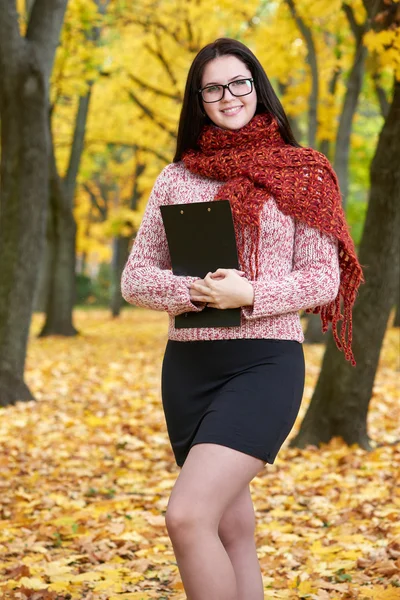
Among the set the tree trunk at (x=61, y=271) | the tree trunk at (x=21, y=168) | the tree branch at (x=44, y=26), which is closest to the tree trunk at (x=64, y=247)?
the tree trunk at (x=61, y=271)

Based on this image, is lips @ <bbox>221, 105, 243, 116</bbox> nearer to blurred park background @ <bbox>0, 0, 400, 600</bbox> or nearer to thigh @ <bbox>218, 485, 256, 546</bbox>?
thigh @ <bbox>218, 485, 256, 546</bbox>

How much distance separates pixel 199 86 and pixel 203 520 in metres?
1.49

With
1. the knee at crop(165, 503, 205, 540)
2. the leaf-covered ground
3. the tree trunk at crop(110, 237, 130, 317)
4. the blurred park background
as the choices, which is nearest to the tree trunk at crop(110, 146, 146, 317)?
the tree trunk at crop(110, 237, 130, 317)

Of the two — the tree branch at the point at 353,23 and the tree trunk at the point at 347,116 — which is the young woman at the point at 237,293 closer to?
the tree branch at the point at 353,23

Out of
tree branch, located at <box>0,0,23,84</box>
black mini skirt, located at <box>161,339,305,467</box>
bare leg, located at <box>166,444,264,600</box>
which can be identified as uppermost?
tree branch, located at <box>0,0,23,84</box>

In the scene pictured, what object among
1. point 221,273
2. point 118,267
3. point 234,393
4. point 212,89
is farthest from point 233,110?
point 118,267

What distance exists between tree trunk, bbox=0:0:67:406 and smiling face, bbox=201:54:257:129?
18.8 feet

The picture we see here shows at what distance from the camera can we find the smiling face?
2.82 m

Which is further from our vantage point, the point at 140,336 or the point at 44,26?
the point at 140,336

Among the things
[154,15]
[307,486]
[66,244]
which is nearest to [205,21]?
[154,15]

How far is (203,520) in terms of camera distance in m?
2.33

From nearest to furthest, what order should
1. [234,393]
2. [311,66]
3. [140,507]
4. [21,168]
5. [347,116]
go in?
[234,393], [140,507], [21,168], [311,66], [347,116]

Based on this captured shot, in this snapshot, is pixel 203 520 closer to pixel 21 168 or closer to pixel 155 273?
pixel 155 273

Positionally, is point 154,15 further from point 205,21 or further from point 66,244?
point 66,244
